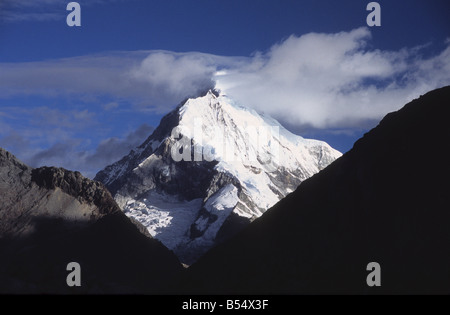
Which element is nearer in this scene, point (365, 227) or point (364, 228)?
point (365, 227)

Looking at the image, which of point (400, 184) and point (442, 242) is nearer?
point (442, 242)

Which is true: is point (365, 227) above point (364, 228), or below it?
above

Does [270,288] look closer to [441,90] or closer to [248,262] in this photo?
[248,262]

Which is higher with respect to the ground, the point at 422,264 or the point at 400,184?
the point at 400,184

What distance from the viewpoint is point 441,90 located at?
135000 mm

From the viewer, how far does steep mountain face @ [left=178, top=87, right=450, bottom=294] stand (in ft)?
380

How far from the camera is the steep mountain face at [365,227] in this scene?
11581 cm

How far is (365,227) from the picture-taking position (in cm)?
12988
